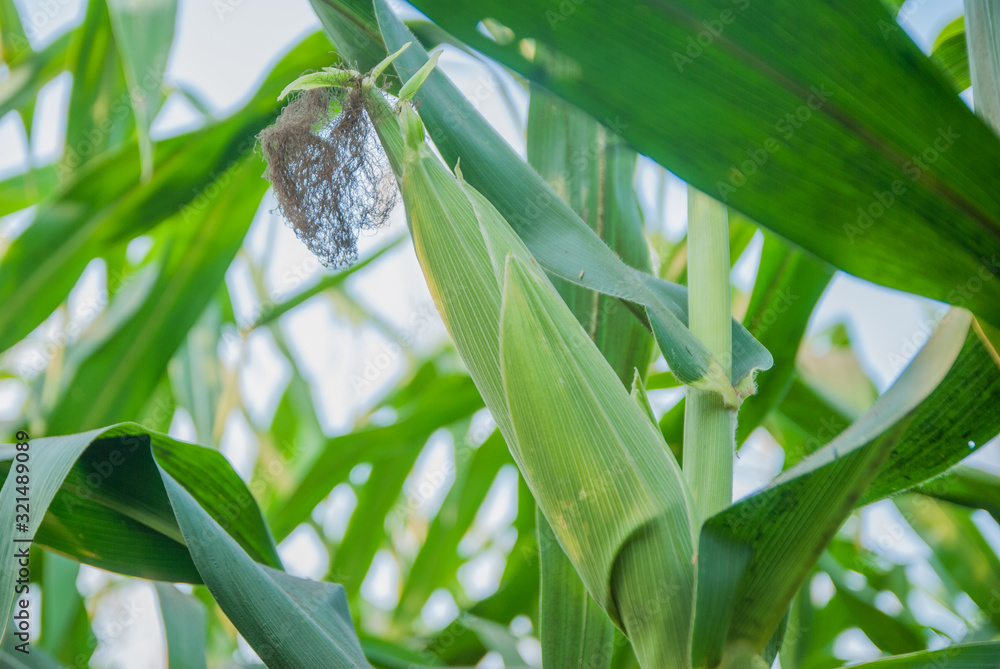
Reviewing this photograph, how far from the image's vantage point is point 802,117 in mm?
278

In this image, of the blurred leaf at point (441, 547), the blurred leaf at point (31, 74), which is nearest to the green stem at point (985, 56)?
the blurred leaf at point (441, 547)

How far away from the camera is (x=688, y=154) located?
0.92 ft

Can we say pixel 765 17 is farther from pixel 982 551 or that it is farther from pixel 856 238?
pixel 982 551

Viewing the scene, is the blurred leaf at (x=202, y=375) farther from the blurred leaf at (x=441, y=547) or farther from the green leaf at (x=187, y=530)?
the green leaf at (x=187, y=530)

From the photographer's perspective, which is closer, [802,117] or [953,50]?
[802,117]

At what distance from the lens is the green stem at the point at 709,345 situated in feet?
0.99

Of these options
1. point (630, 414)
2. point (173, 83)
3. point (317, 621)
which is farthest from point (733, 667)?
point (173, 83)

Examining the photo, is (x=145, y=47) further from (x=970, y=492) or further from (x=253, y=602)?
(x=970, y=492)

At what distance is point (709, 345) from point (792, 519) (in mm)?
88

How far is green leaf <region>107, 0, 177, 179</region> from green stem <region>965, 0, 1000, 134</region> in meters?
0.51

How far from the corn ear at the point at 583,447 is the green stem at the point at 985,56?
8.3 inches

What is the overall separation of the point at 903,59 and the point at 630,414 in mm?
173

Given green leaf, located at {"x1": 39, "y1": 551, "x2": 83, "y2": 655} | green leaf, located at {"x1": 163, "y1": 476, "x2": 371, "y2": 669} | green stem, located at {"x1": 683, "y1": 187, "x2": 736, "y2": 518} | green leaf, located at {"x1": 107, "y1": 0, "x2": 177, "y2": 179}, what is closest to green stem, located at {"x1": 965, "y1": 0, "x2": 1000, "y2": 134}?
green stem, located at {"x1": 683, "y1": 187, "x2": 736, "y2": 518}

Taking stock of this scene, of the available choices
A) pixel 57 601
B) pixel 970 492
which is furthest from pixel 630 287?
pixel 57 601
